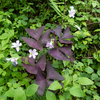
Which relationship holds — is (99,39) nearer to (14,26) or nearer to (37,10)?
(37,10)

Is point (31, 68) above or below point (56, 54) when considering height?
below

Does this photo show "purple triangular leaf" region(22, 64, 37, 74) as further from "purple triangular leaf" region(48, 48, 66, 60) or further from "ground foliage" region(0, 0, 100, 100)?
"purple triangular leaf" region(48, 48, 66, 60)

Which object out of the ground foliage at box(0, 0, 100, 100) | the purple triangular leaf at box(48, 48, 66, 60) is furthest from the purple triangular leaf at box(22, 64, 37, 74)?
the purple triangular leaf at box(48, 48, 66, 60)

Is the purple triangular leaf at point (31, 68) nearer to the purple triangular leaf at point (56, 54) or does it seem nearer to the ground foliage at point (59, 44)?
the ground foliage at point (59, 44)

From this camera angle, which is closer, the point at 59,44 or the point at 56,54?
the point at 56,54

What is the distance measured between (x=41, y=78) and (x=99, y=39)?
1353mm

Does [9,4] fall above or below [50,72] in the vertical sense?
above

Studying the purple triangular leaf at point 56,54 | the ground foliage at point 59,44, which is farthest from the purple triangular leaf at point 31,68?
the purple triangular leaf at point 56,54

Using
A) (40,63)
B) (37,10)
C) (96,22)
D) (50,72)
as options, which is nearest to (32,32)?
(40,63)

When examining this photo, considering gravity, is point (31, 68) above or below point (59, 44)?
below

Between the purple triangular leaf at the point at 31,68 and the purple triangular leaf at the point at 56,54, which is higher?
the purple triangular leaf at the point at 56,54

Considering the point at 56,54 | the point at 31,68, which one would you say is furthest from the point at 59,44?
the point at 31,68

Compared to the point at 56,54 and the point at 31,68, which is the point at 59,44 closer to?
the point at 56,54

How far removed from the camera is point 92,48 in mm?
1891
